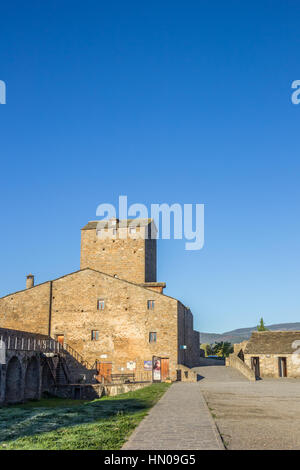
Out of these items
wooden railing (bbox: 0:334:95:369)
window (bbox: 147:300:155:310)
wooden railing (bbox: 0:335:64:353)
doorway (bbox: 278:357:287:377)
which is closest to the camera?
wooden railing (bbox: 0:335:64:353)

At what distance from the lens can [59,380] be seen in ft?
131

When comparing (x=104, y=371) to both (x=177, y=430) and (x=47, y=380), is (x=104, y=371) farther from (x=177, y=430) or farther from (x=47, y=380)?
(x=177, y=430)

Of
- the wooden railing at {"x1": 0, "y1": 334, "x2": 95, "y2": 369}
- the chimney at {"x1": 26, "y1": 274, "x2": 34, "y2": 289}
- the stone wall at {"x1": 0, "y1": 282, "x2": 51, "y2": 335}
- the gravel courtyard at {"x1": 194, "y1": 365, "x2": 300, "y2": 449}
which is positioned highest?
the chimney at {"x1": 26, "y1": 274, "x2": 34, "y2": 289}

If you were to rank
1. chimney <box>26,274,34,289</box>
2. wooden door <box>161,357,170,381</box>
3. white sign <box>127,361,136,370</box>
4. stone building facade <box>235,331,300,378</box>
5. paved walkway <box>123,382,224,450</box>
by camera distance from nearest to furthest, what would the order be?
1. paved walkway <box>123,382,224,450</box>
2. wooden door <box>161,357,170,381</box>
3. white sign <box>127,361,136,370</box>
4. stone building facade <box>235,331,300,378</box>
5. chimney <box>26,274,34,289</box>

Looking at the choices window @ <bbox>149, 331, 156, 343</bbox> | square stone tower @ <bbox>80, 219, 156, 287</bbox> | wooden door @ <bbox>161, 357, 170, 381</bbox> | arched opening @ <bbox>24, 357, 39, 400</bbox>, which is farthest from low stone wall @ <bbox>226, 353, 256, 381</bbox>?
arched opening @ <bbox>24, 357, 39, 400</bbox>

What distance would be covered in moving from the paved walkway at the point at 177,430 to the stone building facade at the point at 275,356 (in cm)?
2640

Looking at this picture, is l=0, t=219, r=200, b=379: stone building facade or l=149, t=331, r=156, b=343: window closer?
l=0, t=219, r=200, b=379: stone building facade

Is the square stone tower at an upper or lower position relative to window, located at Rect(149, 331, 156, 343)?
upper

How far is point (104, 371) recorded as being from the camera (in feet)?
137

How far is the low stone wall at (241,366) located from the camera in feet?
126

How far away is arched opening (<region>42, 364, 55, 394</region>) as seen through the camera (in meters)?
37.3

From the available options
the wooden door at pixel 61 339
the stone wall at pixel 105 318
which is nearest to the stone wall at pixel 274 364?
the stone wall at pixel 105 318

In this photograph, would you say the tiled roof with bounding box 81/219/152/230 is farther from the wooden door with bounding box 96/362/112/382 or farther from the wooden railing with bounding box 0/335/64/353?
the wooden door with bounding box 96/362/112/382

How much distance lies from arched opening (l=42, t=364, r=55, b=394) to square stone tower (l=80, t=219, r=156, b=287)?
53.5ft
